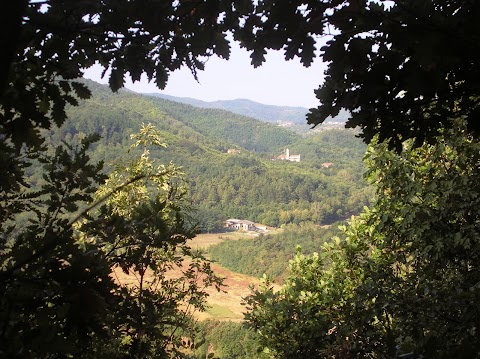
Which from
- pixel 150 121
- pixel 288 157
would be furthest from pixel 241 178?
pixel 288 157

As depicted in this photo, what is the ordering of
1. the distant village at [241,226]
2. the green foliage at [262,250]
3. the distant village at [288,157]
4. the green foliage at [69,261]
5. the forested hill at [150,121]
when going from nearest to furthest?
the green foliage at [69,261] < the green foliage at [262,250] < the distant village at [241,226] < the forested hill at [150,121] < the distant village at [288,157]

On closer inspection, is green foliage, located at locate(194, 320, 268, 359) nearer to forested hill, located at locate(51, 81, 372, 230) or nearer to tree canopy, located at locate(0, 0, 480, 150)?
tree canopy, located at locate(0, 0, 480, 150)

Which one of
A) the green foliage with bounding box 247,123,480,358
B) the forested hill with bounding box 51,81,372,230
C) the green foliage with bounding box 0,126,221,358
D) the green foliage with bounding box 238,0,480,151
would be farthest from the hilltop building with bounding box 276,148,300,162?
the green foliage with bounding box 238,0,480,151

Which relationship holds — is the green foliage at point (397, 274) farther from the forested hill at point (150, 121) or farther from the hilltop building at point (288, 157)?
the hilltop building at point (288, 157)

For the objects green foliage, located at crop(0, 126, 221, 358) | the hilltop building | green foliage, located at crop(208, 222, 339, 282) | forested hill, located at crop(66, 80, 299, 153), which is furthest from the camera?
the hilltop building

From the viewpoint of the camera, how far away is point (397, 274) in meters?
4.91

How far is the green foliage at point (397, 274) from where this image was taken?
3.35 meters

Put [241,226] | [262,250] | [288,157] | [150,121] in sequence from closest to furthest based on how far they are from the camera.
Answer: [262,250]
[241,226]
[150,121]
[288,157]

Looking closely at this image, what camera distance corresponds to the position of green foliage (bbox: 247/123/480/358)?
132 inches

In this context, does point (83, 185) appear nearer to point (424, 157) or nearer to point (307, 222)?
point (424, 157)

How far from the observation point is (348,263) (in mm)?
5555

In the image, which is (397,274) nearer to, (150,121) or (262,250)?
(262,250)

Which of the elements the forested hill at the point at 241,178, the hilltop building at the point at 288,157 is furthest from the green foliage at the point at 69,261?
the hilltop building at the point at 288,157

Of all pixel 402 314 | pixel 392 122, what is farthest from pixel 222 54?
pixel 402 314
